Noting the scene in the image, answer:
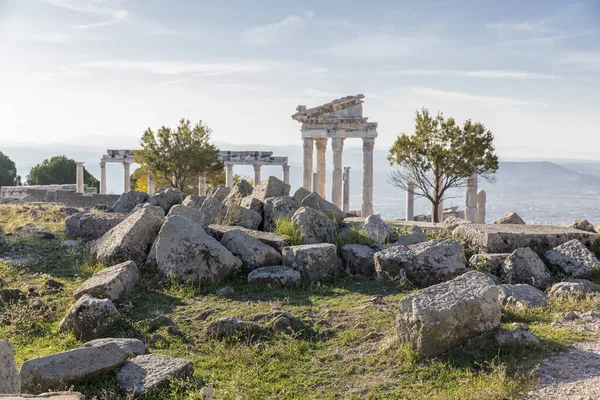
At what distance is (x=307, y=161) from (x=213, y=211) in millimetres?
26698

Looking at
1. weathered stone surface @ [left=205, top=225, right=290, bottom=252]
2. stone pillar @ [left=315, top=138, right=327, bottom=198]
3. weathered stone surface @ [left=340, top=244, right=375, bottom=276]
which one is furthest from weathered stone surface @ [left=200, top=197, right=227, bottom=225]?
stone pillar @ [left=315, top=138, right=327, bottom=198]

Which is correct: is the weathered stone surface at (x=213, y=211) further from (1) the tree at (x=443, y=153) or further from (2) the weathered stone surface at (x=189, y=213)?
(1) the tree at (x=443, y=153)

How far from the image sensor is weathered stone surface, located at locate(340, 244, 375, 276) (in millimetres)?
12273

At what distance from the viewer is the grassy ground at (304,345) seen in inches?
275

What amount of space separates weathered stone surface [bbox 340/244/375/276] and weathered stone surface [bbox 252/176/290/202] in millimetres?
4426

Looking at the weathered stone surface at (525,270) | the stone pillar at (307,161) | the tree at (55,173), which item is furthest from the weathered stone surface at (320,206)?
the tree at (55,173)

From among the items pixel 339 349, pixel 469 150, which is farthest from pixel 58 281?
pixel 469 150

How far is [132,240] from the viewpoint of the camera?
12.8 m

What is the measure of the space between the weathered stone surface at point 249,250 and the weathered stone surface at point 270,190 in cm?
413

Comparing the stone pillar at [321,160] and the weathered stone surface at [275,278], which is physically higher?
the stone pillar at [321,160]

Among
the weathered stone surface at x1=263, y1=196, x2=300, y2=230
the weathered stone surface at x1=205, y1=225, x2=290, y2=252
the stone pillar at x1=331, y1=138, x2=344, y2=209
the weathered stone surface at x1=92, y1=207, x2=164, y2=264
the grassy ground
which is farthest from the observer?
the stone pillar at x1=331, y1=138, x2=344, y2=209

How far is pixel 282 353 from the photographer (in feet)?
26.7

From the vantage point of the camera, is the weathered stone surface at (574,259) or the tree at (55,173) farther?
the tree at (55,173)

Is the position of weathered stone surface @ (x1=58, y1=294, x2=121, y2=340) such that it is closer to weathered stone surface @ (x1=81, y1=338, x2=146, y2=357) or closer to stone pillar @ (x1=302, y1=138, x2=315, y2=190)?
weathered stone surface @ (x1=81, y1=338, x2=146, y2=357)
